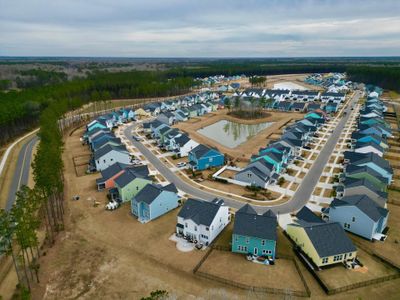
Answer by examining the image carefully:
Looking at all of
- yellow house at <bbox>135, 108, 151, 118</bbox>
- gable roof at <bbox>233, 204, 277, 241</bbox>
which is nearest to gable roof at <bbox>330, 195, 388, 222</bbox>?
gable roof at <bbox>233, 204, 277, 241</bbox>

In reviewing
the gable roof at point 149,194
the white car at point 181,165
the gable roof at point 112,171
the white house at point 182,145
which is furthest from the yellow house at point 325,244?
the white house at point 182,145

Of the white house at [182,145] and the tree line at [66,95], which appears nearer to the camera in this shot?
the white house at [182,145]

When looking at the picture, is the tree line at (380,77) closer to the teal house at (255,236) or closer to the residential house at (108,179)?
the teal house at (255,236)

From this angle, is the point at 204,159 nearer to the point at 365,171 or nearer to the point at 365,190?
the point at 365,171

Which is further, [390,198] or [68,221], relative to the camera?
[390,198]

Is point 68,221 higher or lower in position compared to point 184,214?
lower

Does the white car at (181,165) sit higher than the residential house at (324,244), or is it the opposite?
the residential house at (324,244)

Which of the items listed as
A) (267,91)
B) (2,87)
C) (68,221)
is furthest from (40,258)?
(2,87)

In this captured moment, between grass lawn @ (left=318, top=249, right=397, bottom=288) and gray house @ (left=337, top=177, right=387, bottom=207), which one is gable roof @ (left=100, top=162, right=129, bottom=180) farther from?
gray house @ (left=337, top=177, right=387, bottom=207)

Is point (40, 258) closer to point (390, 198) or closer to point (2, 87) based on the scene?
point (390, 198)
